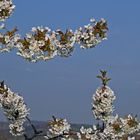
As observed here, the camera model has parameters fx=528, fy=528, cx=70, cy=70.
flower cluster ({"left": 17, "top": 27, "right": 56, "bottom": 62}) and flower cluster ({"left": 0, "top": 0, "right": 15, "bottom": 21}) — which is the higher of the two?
flower cluster ({"left": 0, "top": 0, "right": 15, "bottom": 21})

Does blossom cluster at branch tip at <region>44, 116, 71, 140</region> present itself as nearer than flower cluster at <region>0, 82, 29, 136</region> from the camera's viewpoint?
Yes

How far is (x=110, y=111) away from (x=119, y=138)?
95 centimetres

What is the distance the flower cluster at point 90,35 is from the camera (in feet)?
39.6

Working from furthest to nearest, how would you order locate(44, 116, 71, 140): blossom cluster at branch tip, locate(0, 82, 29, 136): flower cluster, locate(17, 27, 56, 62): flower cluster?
locate(0, 82, 29, 136): flower cluster < locate(44, 116, 71, 140): blossom cluster at branch tip < locate(17, 27, 56, 62): flower cluster

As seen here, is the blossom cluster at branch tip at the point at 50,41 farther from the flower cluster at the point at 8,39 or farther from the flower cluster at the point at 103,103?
the flower cluster at the point at 103,103

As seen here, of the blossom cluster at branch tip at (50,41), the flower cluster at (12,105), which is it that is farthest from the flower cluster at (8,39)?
the flower cluster at (12,105)

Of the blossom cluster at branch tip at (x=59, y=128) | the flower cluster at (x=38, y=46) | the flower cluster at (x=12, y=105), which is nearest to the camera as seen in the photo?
the flower cluster at (x=38, y=46)

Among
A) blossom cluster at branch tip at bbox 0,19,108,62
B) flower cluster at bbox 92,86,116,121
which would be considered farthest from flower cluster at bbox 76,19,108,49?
flower cluster at bbox 92,86,116,121

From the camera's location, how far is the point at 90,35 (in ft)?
40.1

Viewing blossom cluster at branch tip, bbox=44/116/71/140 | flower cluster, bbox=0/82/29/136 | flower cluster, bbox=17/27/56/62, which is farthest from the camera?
flower cluster, bbox=0/82/29/136

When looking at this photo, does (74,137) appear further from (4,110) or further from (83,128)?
(4,110)

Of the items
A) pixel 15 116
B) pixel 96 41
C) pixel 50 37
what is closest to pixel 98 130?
pixel 15 116

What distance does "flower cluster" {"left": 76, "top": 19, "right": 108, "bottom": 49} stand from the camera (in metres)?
12.1

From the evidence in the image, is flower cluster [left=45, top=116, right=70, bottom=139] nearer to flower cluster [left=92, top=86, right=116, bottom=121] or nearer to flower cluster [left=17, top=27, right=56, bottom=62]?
flower cluster [left=92, top=86, right=116, bottom=121]
